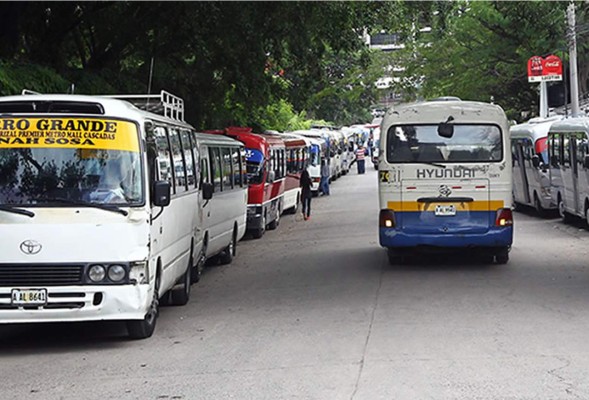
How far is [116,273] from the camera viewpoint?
415 inches

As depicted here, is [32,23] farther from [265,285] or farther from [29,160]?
[29,160]

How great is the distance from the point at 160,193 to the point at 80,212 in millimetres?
923

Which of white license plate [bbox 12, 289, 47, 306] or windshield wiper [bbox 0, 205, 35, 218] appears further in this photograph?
windshield wiper [bbox 0, 205, 35, 218]

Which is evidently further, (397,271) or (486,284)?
(397,271)

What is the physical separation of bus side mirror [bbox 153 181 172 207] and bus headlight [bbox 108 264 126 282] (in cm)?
92

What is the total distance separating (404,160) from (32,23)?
9.96 m

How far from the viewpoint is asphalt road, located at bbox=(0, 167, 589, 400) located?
28.7 ft

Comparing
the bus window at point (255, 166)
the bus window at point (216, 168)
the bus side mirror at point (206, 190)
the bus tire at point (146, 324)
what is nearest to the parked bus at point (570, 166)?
the bus window at point (255, 166)

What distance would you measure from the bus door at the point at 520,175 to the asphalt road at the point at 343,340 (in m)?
12.0

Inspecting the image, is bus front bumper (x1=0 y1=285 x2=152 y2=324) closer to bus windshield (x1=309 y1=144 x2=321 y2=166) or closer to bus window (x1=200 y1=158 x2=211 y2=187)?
bus window (x1=200 y1=158 x2=211 y2=187)

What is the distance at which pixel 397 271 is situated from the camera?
1722 centimetres

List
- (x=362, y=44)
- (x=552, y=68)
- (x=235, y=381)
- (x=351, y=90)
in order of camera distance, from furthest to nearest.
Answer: (x=351, y=90)
(x=552, y=68)
(x=362, y=44)
(x=235, y=381)

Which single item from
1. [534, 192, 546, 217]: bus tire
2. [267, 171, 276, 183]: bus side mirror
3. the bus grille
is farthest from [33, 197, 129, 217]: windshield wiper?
[534, 192, 546, 217]: bus tire

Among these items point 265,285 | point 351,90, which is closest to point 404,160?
point 265,285
